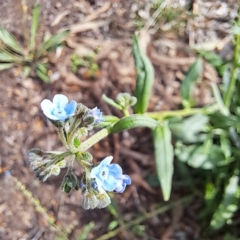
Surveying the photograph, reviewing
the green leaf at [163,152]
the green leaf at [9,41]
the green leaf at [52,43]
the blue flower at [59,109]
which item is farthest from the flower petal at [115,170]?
the green leaf at [9,41]

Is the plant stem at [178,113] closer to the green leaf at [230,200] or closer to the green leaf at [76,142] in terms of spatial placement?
the green leaf at [230,200]

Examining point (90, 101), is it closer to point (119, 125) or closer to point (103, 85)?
point (103, 85)

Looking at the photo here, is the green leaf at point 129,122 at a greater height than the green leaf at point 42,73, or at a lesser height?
greater

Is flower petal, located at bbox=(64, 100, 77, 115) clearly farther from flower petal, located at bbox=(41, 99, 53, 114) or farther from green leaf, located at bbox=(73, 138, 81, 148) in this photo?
green leaf, located at bbox=(73, 138, 81, 148)

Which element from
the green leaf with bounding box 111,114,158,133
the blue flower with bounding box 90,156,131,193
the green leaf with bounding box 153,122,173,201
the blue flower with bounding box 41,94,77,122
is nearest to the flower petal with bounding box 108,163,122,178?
the blue flower with bounding box 90,156,131,193

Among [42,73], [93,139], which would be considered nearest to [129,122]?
[93,139]

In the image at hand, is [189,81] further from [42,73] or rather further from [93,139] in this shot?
[93,139]
